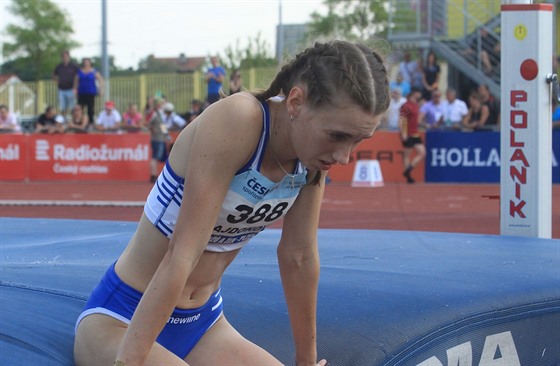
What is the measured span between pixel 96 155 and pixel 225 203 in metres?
13.8

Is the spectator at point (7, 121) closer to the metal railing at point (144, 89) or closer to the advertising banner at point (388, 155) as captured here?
the metal railing at point (144, 89)

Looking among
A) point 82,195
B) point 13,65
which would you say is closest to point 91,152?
point 82,195

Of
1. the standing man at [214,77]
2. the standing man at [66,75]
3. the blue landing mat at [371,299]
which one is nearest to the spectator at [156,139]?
the standing man at [214,77]

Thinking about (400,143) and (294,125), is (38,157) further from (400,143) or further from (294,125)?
(294,125)

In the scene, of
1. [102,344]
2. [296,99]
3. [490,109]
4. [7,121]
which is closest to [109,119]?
[7,121]

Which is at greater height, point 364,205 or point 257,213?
point 257,213

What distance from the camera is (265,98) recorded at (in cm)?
223

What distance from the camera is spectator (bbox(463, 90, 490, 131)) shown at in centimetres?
1423

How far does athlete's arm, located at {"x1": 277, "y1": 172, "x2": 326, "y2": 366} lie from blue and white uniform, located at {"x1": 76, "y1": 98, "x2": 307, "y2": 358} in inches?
4.0

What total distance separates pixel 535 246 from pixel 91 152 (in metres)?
12.0

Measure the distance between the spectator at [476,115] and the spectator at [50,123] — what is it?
6.98m

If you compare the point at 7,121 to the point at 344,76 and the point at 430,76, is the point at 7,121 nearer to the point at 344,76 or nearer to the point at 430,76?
the point at 430,76

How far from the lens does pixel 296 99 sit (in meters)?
2.14

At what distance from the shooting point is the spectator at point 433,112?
14834mm
